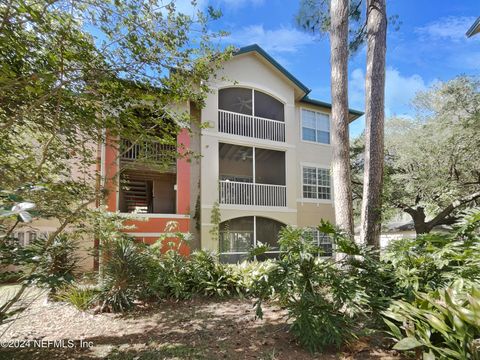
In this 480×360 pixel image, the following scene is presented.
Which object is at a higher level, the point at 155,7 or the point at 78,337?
the point at 155,7

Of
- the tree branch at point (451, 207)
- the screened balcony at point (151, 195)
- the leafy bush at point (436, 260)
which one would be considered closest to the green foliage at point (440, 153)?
the tree branch at point (451, 207)

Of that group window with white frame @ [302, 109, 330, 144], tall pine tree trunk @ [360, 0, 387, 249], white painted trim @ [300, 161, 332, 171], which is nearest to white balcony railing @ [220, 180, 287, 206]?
white painted trim @ [300, 161, 332, 171]

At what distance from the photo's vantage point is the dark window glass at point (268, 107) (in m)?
13.9

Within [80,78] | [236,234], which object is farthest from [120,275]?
[236,234]

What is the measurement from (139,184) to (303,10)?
10.7m

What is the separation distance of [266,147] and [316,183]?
3417 millimetres

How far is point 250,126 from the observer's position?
13.3 m

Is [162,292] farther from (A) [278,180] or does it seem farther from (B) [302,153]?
(B) [302,153]

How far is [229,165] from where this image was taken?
15.5 m

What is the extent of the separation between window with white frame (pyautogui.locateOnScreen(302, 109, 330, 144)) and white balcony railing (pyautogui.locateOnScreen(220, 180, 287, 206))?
11.0ft

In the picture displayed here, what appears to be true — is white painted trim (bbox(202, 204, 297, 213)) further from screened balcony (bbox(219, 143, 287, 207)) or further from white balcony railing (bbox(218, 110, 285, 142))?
white balcony railing (bbox(218, 110, 285, 142))

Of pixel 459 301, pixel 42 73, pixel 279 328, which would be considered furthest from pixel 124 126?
pixel 459 301

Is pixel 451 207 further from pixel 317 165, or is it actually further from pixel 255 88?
pixel 255 88

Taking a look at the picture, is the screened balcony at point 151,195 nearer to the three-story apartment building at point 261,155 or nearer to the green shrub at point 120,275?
the three-story apartment building at point 261,155
